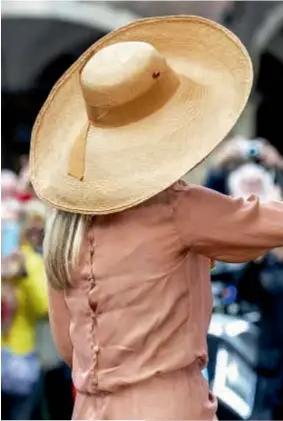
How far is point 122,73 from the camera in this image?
2133 mm

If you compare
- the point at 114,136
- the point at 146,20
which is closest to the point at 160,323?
the point at 114,136

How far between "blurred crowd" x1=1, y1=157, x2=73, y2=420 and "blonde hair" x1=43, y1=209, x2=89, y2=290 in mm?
1850

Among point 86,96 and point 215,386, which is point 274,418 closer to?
point 215,386

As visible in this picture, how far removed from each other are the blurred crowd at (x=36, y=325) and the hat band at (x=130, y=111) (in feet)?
6.45

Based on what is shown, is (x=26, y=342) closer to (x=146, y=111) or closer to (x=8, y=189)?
(x=8, y=189)

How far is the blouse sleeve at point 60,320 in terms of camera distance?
90.4 inches

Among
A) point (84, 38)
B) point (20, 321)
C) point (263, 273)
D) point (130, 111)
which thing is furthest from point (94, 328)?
point (84, 38)

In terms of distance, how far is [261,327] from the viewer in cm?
420

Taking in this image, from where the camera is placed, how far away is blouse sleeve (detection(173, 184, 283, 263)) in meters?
2.13

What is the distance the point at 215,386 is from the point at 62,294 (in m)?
1.16

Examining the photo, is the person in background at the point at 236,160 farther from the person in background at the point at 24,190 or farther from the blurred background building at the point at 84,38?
Answer: the blurred background building at the point at 84,38

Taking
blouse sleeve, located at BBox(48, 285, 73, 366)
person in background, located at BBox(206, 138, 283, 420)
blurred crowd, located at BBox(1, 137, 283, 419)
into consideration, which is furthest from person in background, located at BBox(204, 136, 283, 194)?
blouse sleeve, located at BBox(48, 285, 73, 366)

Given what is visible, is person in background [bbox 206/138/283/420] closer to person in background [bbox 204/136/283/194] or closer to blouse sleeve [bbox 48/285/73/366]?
person in background [bbox 204/136/283/194]

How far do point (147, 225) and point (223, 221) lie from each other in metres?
0.15
